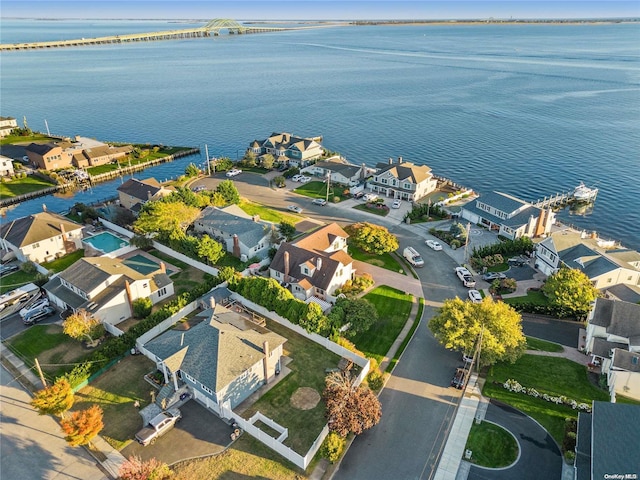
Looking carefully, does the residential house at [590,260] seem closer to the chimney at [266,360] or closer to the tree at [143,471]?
the chimney at [266,360]

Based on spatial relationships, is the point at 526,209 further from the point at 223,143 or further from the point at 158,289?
the point at 223,143

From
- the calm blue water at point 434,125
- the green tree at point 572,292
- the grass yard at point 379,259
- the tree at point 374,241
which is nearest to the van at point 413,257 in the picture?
the grass yard at point 379,259

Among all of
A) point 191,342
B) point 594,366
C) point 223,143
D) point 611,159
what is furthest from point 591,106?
point 191,342

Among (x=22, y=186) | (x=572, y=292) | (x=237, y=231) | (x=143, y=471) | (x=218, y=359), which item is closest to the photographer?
(x=143, y=471)

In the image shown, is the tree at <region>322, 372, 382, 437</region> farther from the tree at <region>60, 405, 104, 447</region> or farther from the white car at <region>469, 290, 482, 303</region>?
the white car at <region>469, 290, 482, 303</region>

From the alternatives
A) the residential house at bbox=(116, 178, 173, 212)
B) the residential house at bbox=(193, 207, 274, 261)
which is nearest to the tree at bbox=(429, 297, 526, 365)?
the residential house at bbox=(193, 207, 274, 261)

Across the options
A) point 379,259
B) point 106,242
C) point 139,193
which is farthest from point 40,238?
point 379,259

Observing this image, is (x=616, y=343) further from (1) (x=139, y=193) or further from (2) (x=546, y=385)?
(1) (x=139, y=193)

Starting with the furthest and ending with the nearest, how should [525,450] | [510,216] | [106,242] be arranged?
[510,216] < [106,242] < [525,450]
